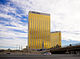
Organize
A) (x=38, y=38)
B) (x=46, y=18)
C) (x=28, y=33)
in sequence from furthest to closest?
(x=46, y=18) → (x=38, y=38) → (x=28, y=33)

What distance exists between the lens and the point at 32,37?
15825cm

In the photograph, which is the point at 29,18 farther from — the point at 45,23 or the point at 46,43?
the point at 46,43

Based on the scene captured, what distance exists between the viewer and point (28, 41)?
514 ft

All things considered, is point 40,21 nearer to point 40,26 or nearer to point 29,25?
point 40,26

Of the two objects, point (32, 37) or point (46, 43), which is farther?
point (46, 43)

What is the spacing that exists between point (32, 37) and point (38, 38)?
453 inches

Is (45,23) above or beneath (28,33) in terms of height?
above

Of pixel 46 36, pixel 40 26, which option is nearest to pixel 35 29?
pixel 40 26

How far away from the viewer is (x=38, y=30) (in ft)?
548

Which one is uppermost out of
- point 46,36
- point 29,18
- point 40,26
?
point 29,18

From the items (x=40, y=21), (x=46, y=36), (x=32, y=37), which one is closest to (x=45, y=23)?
(x=40, y=21)

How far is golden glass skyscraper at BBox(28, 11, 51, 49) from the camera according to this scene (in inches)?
6257

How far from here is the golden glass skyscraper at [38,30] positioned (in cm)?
15894

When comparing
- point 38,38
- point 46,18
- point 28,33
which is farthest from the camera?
point 46,18
